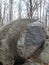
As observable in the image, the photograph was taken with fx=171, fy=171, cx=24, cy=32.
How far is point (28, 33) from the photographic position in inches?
268

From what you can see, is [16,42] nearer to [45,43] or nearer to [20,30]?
[20,30]

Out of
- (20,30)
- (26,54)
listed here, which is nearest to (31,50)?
(26,54)

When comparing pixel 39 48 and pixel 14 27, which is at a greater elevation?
pixel 14 27

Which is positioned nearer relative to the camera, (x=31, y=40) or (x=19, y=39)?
(x=19, y=39)

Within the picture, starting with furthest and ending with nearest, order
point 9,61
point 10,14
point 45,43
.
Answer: point 10,14 < point 45,43 < point 9,61

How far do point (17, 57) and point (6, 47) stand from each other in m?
0.56

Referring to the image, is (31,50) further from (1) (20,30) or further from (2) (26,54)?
(1) (20,30)

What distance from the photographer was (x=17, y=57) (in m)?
6.45

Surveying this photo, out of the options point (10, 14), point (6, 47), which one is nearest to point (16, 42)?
point (6, 47)

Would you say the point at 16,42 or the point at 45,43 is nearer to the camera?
the point at 16,42

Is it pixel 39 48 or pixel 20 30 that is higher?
pixel 20 30

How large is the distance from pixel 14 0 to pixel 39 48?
2611 cm

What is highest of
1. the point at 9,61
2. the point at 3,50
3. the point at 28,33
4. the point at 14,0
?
the point at 14,0

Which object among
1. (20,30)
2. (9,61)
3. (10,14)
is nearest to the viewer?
(9,61)
